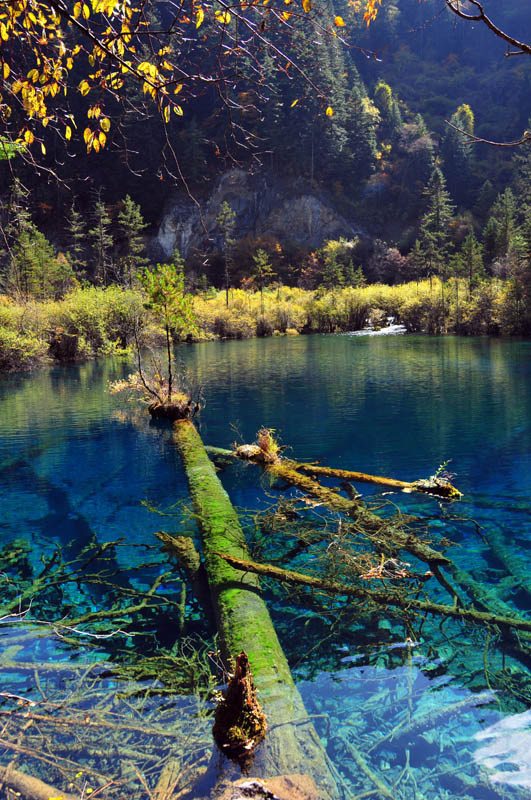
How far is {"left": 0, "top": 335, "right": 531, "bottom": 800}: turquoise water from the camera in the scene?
3648 millimetres

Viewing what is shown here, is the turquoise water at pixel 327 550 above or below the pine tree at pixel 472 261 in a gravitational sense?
below

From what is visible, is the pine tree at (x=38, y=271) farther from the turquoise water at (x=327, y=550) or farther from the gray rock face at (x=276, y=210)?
the turquoise water at (x=327, y=550)

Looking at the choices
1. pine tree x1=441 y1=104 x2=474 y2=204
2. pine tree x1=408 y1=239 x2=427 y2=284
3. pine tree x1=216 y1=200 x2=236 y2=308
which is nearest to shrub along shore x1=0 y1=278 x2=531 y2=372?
pine tree x1=408 y1=239 x2=427 y2=284

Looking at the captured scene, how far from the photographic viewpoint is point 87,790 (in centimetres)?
307

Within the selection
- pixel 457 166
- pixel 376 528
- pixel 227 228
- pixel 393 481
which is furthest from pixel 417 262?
pixel 376 528

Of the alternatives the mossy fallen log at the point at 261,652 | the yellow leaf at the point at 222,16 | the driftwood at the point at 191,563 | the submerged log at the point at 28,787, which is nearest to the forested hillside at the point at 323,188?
the driftwood at the point at 191,563

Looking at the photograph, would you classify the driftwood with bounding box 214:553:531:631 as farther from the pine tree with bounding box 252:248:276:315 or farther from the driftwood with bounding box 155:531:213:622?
the pine tree with bounding box 252:248:276:315

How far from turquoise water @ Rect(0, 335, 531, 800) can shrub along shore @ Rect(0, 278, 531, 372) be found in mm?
4772

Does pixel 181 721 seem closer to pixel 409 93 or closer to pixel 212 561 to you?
pixel 212 561

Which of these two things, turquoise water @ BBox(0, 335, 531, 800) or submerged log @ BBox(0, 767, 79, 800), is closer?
submerged log @ BBox(0, 767, 79, 800)

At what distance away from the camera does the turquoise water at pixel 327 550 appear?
12.0 feet

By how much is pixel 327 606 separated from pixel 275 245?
85.9 m

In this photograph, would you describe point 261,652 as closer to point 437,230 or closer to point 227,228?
point 437,230

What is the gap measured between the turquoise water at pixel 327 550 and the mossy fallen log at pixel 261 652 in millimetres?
229
